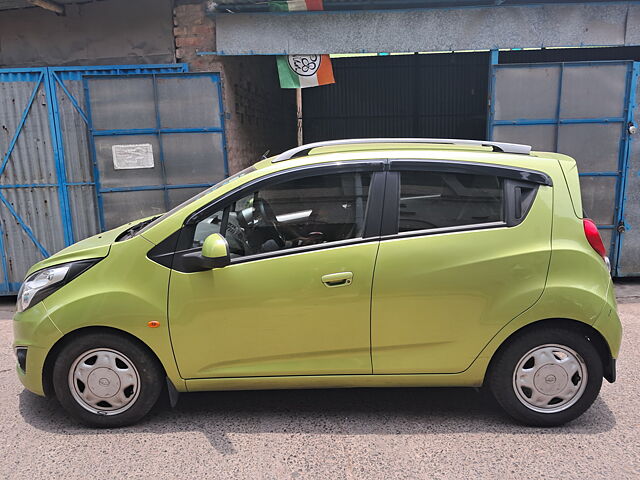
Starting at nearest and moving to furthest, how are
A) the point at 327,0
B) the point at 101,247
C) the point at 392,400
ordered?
the point at 101,247
the point at 392,400
the point at 327,0

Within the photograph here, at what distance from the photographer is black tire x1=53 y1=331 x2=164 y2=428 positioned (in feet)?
10.2

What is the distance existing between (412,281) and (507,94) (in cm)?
406

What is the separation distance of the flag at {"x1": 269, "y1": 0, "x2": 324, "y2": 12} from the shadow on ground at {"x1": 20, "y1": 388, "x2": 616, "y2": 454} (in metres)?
4.50

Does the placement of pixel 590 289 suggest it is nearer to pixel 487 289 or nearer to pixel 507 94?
pixel 487 289

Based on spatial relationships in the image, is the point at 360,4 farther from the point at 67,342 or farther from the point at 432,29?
the point at 67,342

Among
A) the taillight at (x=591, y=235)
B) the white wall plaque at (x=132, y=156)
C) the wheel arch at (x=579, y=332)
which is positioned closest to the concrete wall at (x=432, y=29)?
the white wall plaque at (x=132, y=156)

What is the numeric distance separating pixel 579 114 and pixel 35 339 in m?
6.14

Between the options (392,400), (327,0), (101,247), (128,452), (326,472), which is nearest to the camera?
(326,472)

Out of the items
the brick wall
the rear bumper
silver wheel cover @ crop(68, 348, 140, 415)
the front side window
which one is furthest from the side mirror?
the brick wall

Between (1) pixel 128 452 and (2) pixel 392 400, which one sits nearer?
(1) pixel 128 452

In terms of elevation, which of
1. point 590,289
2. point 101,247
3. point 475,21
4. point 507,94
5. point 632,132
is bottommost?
point 590,289

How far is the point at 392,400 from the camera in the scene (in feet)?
11.7

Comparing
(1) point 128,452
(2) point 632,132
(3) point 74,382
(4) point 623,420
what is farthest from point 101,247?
(2) point 632,132

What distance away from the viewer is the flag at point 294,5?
5.91 meters
